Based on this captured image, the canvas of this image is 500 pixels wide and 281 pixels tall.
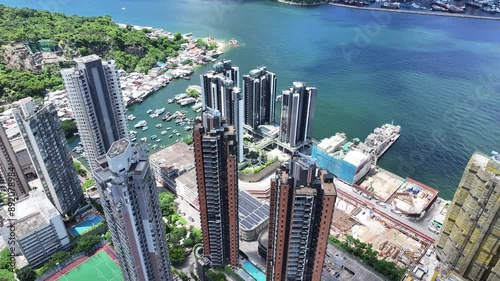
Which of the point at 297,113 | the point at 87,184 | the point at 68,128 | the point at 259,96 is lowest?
the point at 87,184

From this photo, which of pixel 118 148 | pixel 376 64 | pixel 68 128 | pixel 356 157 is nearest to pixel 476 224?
pixel 356 157

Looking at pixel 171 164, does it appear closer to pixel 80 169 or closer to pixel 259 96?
pixel 80 169

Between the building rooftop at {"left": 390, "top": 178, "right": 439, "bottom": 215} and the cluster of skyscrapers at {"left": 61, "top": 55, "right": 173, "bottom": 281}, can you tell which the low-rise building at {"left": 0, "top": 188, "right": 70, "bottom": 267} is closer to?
the cluster of skyscrapers at {"left": 61, "top": 55, "right": 173, "bottom": 281}

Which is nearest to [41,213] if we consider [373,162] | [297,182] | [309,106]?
[297,182]

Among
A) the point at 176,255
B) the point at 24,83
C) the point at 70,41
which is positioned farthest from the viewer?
the point at 70,41

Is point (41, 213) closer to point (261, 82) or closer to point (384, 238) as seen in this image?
point (261, 82)
